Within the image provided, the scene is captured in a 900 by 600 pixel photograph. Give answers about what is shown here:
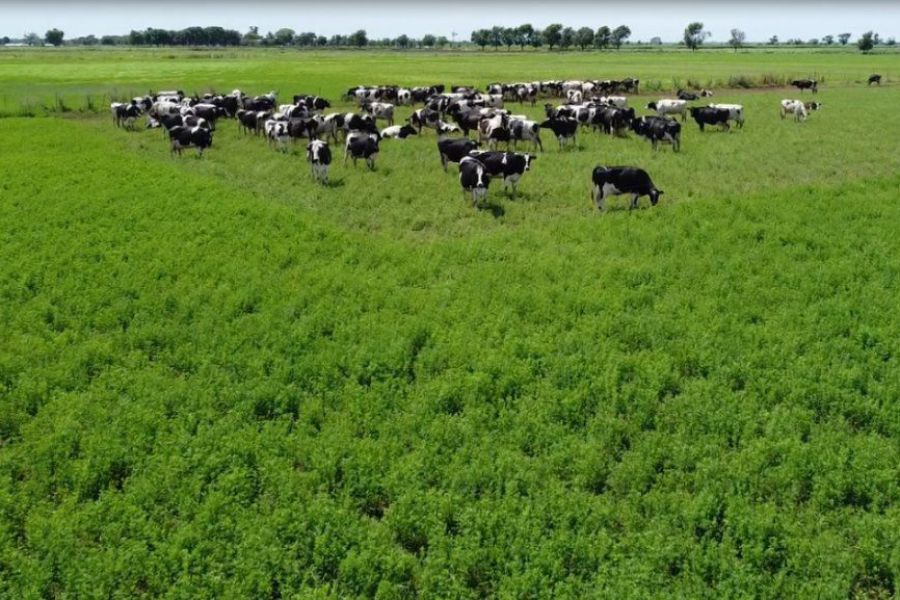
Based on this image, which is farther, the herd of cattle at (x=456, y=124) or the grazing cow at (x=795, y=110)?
the grazing cow at (x=795, y=110)

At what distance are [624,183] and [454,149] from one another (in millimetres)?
7650

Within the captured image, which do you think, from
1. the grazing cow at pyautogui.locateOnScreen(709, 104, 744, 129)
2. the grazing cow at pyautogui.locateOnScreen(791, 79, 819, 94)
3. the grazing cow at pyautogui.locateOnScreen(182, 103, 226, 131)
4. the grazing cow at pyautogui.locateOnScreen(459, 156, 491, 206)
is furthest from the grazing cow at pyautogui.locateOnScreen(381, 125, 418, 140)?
the grazing cow at pyautogui.locateOnScreen(791, 79, 819, 94)

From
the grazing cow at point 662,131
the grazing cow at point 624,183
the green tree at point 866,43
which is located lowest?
the grazing cow at point 624,183

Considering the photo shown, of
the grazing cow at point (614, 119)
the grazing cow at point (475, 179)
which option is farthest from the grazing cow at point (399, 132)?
the grazing cow at point (475, 179)

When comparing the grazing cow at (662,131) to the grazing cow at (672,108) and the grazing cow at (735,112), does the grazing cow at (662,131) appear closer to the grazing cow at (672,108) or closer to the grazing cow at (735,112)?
the grazing cow at (735,112)

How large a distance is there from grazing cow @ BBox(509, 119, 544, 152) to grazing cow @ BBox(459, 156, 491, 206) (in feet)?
29.8

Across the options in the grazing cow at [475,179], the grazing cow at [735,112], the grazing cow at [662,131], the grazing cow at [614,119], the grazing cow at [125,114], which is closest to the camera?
the grazing cow at [475,179]

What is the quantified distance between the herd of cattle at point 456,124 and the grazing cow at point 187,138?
4 centimetres

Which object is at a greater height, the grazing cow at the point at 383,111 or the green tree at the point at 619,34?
the green tree at the point at 619,34

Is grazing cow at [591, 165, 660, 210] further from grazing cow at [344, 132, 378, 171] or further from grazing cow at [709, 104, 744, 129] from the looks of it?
grazing cow at [709, 104, 744, 129]

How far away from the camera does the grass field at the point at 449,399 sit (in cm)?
664

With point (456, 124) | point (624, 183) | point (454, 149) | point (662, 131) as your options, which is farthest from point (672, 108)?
point (624, 183)

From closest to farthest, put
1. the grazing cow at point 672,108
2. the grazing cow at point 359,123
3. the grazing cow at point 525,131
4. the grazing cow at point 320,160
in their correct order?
1. the grazing cow at point 320,160
2. the grazing cow at point 525,131
3. the grazing cow at point 359,123
4. the grazing cow at point 672,108

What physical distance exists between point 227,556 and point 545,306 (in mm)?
7213
